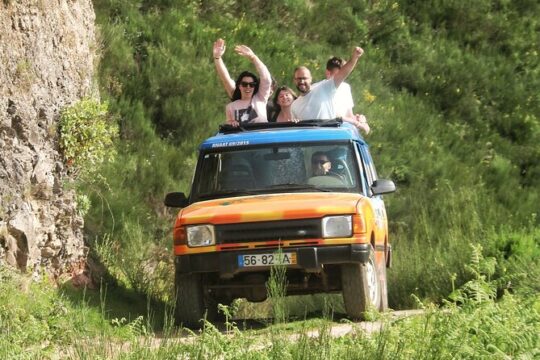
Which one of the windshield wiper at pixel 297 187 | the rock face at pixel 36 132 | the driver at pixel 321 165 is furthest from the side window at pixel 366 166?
the rock face at pixel 36 132

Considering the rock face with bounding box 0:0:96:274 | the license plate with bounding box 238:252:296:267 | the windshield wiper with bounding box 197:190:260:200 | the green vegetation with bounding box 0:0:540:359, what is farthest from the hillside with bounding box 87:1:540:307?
the license plate with bounding box 238:252:296:267

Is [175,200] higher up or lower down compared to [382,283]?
higher up

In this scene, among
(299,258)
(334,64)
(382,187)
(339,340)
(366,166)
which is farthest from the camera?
(334,64)

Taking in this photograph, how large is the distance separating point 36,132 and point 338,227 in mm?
3580

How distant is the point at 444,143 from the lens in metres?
28.0

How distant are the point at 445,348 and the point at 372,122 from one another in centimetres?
1789

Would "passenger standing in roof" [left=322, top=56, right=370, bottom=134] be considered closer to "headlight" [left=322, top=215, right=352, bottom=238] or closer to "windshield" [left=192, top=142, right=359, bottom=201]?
"windshield" [left=192, top=142, right=359, bottom=201]

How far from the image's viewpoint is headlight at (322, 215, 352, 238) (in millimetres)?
13086

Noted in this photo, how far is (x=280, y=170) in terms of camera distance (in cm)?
1417

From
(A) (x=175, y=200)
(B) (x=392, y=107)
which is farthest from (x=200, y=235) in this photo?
(B) (x=392, y=107)

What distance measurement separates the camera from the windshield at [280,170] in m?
14.1

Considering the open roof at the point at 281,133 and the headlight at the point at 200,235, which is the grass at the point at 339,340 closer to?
the headlight at the point at 200,235

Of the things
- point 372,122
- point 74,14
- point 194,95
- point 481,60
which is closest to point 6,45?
point 74,14

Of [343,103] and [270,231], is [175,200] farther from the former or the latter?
[343,103]
